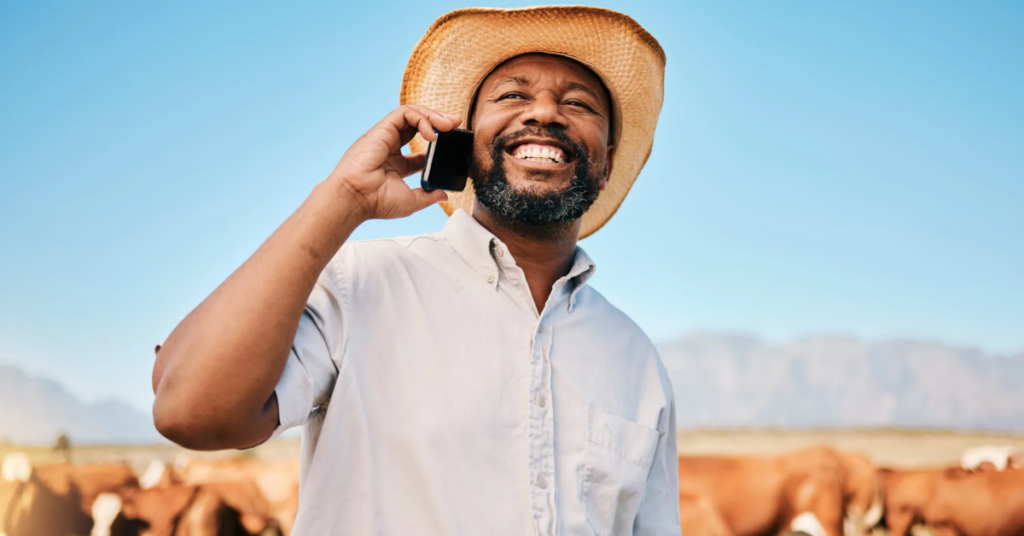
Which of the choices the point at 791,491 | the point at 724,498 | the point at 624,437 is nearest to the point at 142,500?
the point at 724,498

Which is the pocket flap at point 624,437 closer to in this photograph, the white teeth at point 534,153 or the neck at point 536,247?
the neck at point 536,247

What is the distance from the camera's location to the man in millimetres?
1188

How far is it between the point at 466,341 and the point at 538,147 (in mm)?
589

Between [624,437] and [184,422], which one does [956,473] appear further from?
[184,422]

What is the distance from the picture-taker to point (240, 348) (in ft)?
3.73

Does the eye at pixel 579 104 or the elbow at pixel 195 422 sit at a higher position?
the eye at pixel 579 104

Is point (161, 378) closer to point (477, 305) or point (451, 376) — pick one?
point (451, 376)

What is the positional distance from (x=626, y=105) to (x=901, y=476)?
6.04m

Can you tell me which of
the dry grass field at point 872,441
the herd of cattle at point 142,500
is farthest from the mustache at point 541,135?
the dry grass field at point 872,441

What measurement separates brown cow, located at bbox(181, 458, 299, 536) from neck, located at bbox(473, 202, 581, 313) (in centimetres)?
526

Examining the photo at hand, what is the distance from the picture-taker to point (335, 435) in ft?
4.55

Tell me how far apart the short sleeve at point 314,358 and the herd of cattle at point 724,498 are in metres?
5.16

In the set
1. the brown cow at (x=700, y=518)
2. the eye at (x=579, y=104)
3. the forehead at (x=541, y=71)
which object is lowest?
the brown cow at (x=700, y=518)

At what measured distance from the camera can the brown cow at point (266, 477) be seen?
21.4ft
